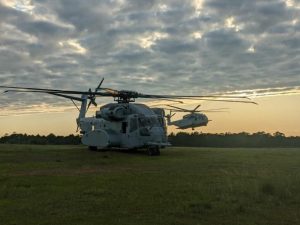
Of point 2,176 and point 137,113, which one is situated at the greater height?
point 137,113

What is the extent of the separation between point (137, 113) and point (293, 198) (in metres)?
21.0

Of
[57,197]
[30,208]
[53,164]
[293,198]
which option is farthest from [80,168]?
[293,198]

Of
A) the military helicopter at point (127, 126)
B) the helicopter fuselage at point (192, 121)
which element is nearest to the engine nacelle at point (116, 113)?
the military helicopter at point (127, 126)

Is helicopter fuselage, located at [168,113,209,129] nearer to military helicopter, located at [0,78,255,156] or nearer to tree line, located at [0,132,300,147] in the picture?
tree line, located at [0,132,300,147]

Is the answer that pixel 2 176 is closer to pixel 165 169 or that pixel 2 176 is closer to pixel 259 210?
pixel 165 169

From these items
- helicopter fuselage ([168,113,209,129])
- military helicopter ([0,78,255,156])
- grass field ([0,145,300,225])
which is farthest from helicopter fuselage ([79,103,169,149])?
helicopter fuselage ([168,113,209,129])

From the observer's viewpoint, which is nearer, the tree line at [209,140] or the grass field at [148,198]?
the grass field at [148,198]

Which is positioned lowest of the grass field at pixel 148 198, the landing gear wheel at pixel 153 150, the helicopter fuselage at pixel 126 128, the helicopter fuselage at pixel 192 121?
the grass field at pixel 148 198

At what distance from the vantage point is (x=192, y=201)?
1180 cm

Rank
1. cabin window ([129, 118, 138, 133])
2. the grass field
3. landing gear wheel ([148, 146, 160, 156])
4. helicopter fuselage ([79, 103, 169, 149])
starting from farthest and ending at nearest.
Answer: cabin window ([129, 118, 138, 133]), helicopter fuselage ([79, 103, 169, 149]), landing gear wheel ([148, 146, 160, 156]), the grass field

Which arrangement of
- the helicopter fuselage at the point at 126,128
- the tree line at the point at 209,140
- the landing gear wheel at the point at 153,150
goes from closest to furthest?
the landing gear wheel at the point at 153,150, the helicopter fuselage at the point at 126,128, the tree line at the point at 209,140

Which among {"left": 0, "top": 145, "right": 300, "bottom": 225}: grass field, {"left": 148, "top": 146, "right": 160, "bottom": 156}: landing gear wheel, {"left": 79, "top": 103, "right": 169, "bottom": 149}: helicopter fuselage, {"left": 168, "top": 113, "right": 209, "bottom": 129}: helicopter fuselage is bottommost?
{"left": 0, "top": 145, "right": 300, "bottom": 225}: grass field

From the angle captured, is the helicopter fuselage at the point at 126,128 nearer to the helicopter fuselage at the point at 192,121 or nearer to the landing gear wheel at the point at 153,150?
the landing gear wheel at the point at 153,150

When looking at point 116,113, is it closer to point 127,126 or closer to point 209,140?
point 127,126
